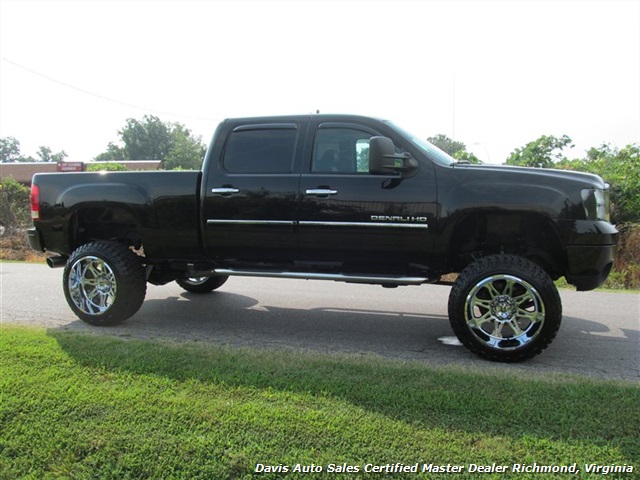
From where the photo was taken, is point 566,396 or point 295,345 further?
point 295,345

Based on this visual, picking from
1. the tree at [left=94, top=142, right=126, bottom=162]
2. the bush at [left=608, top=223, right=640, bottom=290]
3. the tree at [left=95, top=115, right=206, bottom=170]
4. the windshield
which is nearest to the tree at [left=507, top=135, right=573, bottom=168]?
the bush at [left=608, top=223, right=640, bottom=290]

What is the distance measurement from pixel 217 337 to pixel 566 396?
125 inches

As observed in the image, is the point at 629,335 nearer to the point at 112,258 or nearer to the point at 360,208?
the point at 360,208

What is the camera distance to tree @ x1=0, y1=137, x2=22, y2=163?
106m

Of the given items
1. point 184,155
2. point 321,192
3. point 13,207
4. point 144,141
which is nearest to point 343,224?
point 321,192

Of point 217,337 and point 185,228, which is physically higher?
point 185,228

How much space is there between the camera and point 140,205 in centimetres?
523

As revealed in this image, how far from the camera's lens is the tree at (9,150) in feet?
348

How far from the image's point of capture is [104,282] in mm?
5281

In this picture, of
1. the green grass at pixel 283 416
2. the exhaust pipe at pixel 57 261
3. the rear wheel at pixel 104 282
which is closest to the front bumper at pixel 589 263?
the green grass at pixel 283 416

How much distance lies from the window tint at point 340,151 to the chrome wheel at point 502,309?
1.60 metres

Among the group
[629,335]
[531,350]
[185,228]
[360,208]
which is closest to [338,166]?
[360,208]

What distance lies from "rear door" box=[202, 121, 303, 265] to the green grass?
1358 mm

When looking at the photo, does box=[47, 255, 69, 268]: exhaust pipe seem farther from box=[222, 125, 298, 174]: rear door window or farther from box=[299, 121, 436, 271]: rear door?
box=[299, 121, 436, 271]: rear door
